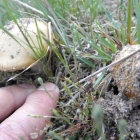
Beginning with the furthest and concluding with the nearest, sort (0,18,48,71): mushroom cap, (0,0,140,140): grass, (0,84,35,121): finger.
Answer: (0,84,35,121): finger < (0,18,48,71): mushroom cap < (0,0,140,140): grass

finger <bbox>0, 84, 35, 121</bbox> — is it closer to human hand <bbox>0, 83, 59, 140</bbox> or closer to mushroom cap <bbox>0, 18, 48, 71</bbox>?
human hand <bbox>0, 83, 59, 140</bbox>

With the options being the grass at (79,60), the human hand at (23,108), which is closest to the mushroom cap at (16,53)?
the grass at (79,60)

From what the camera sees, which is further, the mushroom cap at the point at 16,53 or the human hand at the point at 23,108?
the mushroom cap at the point at 16,53

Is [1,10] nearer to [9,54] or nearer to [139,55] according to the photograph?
[9,54]

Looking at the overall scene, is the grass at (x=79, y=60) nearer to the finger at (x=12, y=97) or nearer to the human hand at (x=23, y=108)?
the human hand at (x=23, y=108)

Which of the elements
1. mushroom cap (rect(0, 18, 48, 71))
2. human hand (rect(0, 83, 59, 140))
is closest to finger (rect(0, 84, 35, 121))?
human hand (rect(0, 83, 59, 140))

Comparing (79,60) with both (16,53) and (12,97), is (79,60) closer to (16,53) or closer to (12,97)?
(16,53)

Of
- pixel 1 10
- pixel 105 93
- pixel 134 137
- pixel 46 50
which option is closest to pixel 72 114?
pixel 105 93
